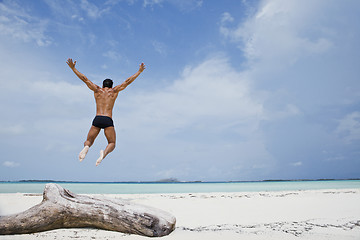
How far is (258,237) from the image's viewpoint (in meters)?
4.29

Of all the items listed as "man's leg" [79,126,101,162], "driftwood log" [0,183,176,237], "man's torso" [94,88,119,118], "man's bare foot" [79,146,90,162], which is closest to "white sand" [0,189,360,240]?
"driftwood log" [0,183,176,237]

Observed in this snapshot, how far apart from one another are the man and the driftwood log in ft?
5.20

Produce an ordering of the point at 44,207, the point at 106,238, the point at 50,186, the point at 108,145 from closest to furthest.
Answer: the point at 106,238 < the point at 44,207 < the point at 50,186 < the point at 108,145

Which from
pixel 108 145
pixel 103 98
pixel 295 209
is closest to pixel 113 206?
pixel 108 145

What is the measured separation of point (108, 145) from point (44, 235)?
2597mm

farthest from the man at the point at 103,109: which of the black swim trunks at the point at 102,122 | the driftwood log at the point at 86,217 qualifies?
the driftwood log at the point at 86,217

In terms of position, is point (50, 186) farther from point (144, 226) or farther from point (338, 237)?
point (338, 237)

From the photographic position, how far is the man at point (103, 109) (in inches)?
255

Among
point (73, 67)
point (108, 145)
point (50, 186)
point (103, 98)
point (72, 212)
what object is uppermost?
point (73, 67)

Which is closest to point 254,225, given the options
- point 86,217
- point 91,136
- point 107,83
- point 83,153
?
point 86,217

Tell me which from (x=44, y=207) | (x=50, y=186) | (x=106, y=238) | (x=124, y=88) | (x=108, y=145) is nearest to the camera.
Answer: (x=106, y=238)

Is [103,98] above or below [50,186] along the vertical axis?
above

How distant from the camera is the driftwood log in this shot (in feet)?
14.5

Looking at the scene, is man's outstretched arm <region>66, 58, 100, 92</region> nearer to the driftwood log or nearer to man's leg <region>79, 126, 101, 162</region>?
man's leg <region>79, 126, 101, 162</region>
